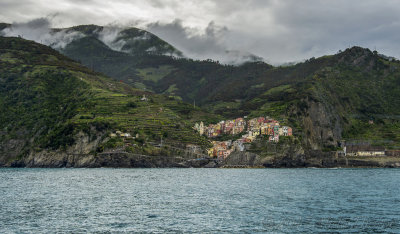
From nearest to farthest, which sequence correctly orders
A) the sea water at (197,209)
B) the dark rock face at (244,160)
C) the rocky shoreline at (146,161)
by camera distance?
the sea water at (197,209) → the rocky shoreline at (146,161) → the dark rock face at (244,160)

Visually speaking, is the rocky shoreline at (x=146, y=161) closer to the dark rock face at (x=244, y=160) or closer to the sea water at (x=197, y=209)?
the dark rock face at (x=244, y=160)

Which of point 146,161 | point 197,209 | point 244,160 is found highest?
point 244,160

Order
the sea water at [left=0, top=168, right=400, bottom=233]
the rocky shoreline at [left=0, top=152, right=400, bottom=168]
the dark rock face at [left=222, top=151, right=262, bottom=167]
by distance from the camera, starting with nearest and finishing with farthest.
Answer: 1. the sea water at [left=0, top=168, right=400, bottom=233]
2. the rocky shoreline at [left=0, top=152, right=400, bottom=168]
3. the dark rock face at [left=222, top=151, right=262, bottom=167]

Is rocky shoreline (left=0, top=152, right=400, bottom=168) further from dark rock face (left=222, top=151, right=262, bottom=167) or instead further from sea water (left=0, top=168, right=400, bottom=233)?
sea water (left=0, top=168, right=400, bottom=233)

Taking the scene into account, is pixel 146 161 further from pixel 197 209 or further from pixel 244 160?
pixel 197 209

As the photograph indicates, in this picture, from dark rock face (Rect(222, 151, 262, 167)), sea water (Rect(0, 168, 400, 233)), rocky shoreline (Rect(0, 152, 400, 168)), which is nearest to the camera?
sea water (Rect(0, 168, 400, 233))

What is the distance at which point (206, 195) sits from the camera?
7538cm

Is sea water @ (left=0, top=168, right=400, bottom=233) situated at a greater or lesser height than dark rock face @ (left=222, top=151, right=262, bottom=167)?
lesser

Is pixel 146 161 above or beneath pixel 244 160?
beneath

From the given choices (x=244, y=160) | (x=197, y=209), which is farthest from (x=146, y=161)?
(x=197, y=209)

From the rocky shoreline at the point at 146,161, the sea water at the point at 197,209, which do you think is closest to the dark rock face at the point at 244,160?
the rocky shoreline at the point at 146,161

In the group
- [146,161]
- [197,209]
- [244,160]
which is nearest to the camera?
[197,209]

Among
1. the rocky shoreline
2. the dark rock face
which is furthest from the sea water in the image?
the dark rock face

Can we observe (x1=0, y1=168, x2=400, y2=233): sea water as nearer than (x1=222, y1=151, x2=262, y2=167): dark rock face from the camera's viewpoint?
Yes
